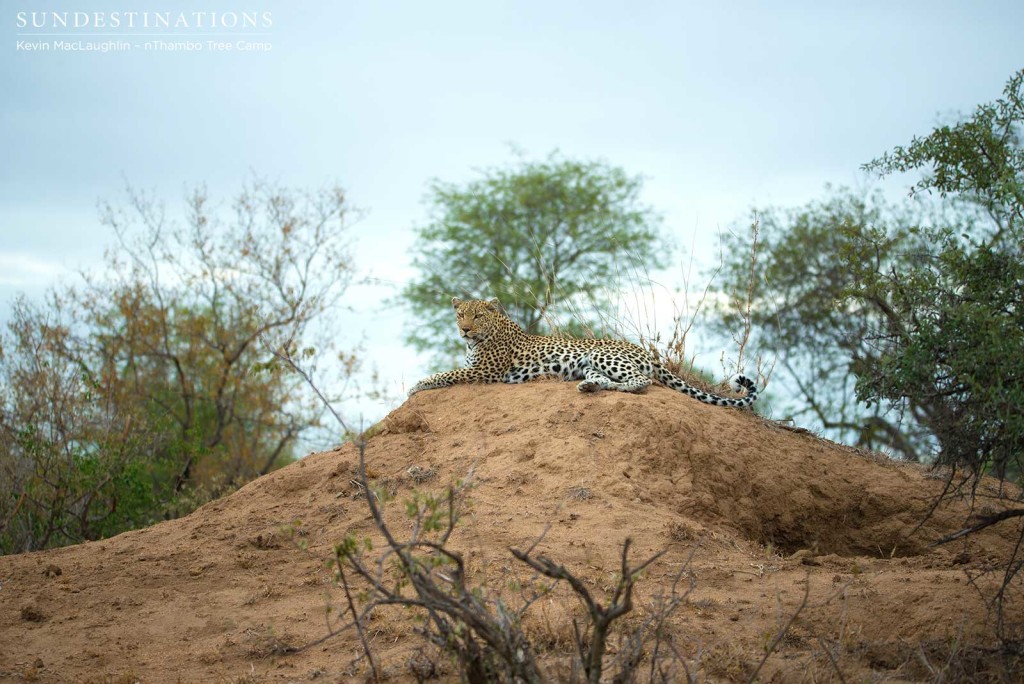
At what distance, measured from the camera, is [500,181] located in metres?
Result: 24.8

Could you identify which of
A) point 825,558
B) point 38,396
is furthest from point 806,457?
point 38,396

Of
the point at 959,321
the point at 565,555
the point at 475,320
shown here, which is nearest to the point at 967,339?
the point at 959,321

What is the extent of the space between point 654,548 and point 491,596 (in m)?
1.36

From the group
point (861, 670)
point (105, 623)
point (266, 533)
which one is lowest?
point (861, 670)

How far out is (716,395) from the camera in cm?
1019

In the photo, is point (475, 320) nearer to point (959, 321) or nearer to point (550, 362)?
point (550, 362)

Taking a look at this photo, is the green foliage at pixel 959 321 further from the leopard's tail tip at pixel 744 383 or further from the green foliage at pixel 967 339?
the leopard's tail tip at pixel 744 383

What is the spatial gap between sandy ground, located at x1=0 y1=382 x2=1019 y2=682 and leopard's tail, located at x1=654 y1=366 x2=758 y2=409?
0.72 ft

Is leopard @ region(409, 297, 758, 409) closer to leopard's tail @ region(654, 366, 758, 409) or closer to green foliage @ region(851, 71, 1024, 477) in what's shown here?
leopard's tail @ region(654, 366, 758, 409)

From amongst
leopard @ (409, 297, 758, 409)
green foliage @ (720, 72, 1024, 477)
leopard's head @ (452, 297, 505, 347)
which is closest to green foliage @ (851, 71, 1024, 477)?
green foliage @ (720, 72, 1024, 477)

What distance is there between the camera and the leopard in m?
9.61

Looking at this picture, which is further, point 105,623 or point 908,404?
point 105,623

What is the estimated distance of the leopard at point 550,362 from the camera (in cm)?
961

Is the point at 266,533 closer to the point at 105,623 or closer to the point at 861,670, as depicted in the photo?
the point at 105,623
